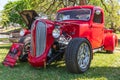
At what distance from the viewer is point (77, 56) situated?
21.1 ft

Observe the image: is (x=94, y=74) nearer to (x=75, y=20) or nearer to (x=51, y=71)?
(x=51, y=71)

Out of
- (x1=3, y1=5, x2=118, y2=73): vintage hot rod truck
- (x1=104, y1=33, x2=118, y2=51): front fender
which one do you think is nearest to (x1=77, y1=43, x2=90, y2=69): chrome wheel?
(x1=3, y1=5, x2=118, y2=73): vintage hot rod truck

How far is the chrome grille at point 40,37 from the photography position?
674 cm

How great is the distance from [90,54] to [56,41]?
3.36ft

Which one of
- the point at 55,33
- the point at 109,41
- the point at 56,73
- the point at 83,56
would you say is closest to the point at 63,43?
the point at 55,33

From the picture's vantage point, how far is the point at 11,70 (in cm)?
695

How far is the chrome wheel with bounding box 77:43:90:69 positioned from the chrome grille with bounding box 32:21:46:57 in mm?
975

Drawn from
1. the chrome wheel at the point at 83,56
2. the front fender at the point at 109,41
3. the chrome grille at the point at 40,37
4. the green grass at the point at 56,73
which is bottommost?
the front fender at the point at 109,41

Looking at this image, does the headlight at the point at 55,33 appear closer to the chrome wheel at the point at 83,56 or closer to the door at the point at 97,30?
the chrome wheel at the point at 83,56

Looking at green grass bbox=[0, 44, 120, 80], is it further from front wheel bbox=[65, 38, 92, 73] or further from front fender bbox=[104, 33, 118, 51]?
front fender bbox=[104, 33, 118, 51]

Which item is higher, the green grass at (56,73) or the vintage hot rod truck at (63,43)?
the vintage hot rod truck at (63,43)

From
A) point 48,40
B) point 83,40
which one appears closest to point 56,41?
point 48,40

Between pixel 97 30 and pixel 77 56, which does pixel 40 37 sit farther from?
pixel 97 30

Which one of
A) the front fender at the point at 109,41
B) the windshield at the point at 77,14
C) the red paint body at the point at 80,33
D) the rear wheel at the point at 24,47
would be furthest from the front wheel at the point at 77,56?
the front fender at the point at 109,41
